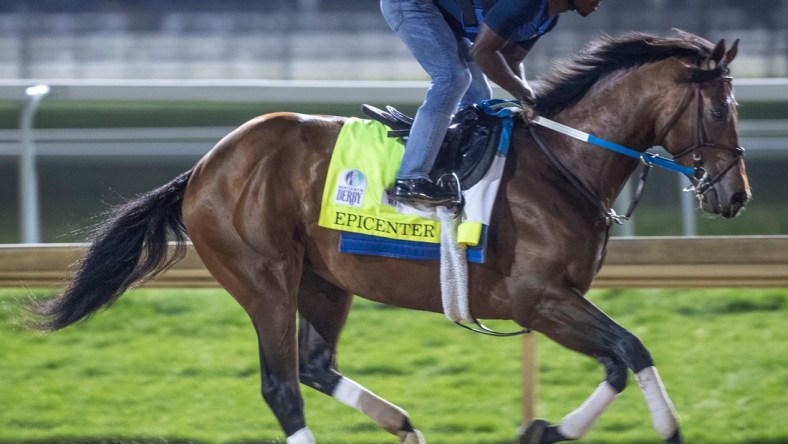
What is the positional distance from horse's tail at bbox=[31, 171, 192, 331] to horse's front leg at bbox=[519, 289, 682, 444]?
4.95 ft

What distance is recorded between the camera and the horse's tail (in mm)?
4777

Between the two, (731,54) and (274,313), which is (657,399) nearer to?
(731,54)

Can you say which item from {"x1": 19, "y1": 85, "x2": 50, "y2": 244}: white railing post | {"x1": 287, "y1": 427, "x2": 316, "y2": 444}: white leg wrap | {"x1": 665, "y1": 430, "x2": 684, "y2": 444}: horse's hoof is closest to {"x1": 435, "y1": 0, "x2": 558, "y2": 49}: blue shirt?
{"x1": 665, "y1": 430, "x2": 684, "y2": 444}: horse's hoof

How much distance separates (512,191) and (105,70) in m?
12.3

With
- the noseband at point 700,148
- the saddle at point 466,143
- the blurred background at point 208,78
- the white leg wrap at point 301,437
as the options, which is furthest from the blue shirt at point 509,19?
the blurred background at point 208,78

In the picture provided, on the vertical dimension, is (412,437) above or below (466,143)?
below

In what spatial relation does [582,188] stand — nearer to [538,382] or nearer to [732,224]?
[538,382]

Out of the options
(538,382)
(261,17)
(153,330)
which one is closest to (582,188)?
(538,382)

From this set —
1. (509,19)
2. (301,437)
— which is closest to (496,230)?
(509,19)

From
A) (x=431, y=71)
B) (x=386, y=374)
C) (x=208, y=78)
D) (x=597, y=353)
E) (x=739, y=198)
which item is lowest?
(x=386, y=374)

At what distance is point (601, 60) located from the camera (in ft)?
14.2

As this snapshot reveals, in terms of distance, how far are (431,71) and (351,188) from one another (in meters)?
0.51

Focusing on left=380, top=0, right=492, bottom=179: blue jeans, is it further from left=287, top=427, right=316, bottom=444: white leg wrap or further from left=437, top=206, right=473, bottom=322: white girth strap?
left=287, top=427, right=316, bottom=444: white leg wrap

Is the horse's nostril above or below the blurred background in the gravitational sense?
above
